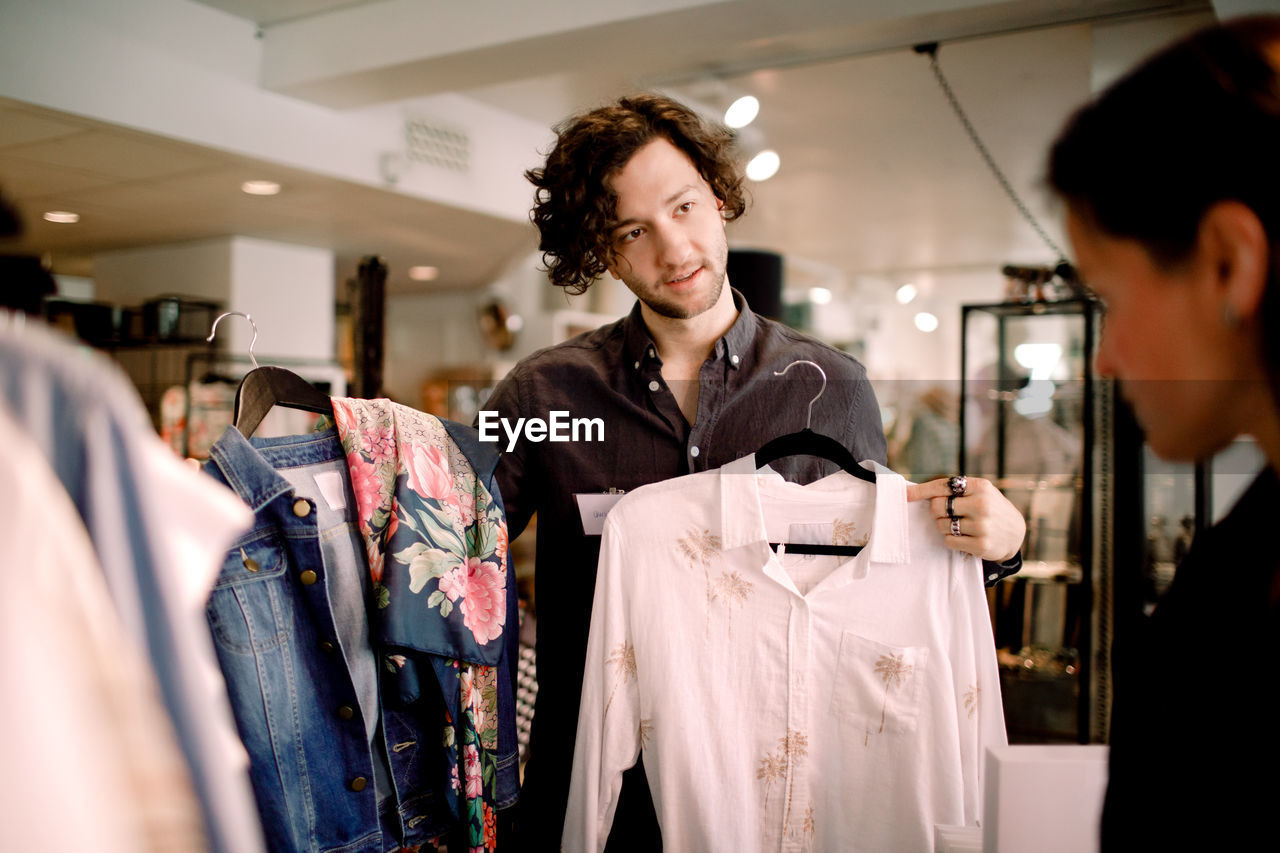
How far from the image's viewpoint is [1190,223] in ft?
2.11

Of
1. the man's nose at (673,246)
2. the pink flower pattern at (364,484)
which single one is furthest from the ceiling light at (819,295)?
the pink flower pattern at (364,484)

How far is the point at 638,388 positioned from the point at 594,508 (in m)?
0.24

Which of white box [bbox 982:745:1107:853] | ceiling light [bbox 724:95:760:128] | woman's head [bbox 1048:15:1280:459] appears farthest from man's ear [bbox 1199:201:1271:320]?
ceiling light [bbox 724:95:760:128]

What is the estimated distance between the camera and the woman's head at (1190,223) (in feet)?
2.01

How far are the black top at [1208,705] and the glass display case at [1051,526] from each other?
2487 mm

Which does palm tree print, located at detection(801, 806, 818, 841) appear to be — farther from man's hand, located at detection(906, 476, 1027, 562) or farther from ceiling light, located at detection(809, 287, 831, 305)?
ceiling light, located at detection(809, 287, 831, 305)

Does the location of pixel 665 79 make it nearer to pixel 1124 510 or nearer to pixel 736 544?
pixel 1124 510

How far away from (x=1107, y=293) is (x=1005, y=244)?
35.0 feet

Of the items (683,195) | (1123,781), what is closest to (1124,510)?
(683,195)

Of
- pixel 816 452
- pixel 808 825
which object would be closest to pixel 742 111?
pixel 816 452

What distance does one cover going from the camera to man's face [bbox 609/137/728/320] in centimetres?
151

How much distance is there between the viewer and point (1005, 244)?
10.4m

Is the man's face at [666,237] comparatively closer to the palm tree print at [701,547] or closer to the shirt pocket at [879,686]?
the palm tree print at [701,547]

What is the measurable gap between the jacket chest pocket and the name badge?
1.74ft
